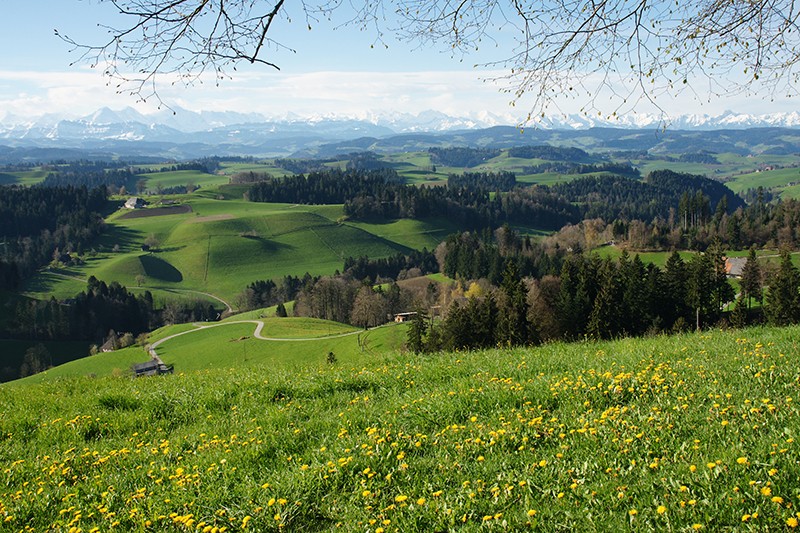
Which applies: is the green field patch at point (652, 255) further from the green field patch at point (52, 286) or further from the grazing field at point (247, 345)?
the green field patch at point (52, 286)

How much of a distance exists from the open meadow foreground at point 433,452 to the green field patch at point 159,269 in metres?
157

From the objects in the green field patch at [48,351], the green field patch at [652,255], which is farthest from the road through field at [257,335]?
the green field patch at [652,255]

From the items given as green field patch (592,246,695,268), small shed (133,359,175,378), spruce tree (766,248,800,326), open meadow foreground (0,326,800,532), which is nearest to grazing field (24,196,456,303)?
small shed (133,359,175,378)

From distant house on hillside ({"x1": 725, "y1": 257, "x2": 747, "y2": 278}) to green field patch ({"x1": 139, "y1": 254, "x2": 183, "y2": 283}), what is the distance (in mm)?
136755

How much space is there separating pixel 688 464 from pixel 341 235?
18465cm

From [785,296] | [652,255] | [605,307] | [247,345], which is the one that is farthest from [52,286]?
[785,296]

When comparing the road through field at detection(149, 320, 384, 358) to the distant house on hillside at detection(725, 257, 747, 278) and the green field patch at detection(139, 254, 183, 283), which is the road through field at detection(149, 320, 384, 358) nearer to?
the green field patch at detection(139, 254, 183, 283)

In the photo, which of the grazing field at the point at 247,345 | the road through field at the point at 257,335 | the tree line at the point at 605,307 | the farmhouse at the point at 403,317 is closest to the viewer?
the tree line at the point at 605,307

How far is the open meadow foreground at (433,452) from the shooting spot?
5109 mm

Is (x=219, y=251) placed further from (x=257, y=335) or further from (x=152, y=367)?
(x=152, y=367)

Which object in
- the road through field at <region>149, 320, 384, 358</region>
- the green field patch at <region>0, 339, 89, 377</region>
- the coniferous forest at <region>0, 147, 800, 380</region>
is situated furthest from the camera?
the green field patch at <region>0, 339, 89, 377</region>

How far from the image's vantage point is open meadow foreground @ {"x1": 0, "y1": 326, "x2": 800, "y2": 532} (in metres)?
5.11

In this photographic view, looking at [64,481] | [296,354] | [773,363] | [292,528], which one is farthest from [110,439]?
[296,354]

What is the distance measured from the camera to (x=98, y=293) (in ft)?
437
